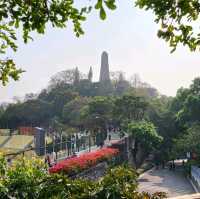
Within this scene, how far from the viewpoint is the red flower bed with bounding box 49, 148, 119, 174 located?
1967 cm

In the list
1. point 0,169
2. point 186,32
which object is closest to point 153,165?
point 0,169

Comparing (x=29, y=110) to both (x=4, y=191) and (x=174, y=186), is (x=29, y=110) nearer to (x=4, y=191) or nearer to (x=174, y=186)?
(x=174, y=186)

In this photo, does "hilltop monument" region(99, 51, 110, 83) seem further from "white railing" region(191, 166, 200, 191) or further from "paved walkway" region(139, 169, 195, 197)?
"white railing" region(191, 166, 200, 191)

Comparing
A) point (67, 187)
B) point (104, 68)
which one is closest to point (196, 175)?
point (67, 187)

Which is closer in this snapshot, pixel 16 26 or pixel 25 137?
pixel 16 26

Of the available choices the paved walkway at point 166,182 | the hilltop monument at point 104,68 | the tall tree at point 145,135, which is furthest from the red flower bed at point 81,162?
the hilltop monument at point 104,68

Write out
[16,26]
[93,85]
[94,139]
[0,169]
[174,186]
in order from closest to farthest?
[16,26], [0,169], [174,186], [94,139], [93,85]

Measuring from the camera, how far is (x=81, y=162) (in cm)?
2208

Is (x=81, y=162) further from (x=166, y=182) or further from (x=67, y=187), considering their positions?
(x=67, y=187)

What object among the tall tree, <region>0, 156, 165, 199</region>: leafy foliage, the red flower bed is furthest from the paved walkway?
<region>0, 156, 165, 199</region>: leafy foliage

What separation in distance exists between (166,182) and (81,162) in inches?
291

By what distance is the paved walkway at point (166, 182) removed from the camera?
23716 millimetres

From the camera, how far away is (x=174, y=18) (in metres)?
4.23

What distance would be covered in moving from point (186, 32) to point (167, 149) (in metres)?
31.8
